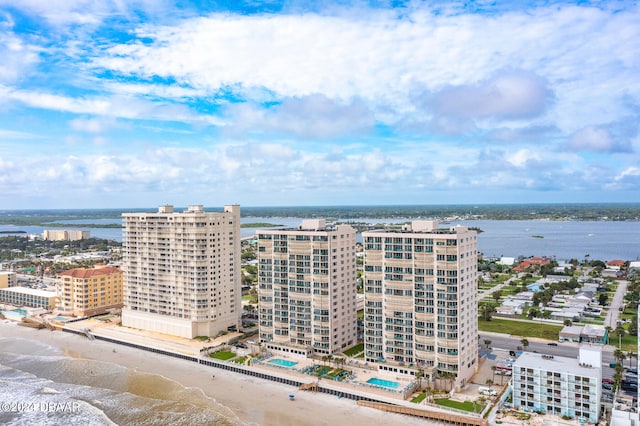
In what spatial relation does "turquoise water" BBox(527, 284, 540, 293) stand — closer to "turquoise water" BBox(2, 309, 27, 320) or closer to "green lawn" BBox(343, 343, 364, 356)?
"green lawn" BBox(343, 343, 364, 356)

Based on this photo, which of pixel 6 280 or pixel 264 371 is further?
pixel 6 280

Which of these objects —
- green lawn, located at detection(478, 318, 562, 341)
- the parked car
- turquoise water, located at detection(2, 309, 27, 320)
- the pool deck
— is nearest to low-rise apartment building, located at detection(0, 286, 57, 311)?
turquoise water, located at detection(2, 309, 27, 320)

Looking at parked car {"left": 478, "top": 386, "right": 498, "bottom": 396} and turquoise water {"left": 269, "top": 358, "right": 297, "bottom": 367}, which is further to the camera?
turquoise water {"left": 269, "top": 358, "right": 297, "bottom": 367}

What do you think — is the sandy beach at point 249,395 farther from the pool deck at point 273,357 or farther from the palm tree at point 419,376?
the palm tree at point 419,376

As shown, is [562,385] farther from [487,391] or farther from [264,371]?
[264,371]

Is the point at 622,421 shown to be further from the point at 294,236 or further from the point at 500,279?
the point at 500,279


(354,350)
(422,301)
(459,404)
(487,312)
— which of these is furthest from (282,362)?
(487,312)
